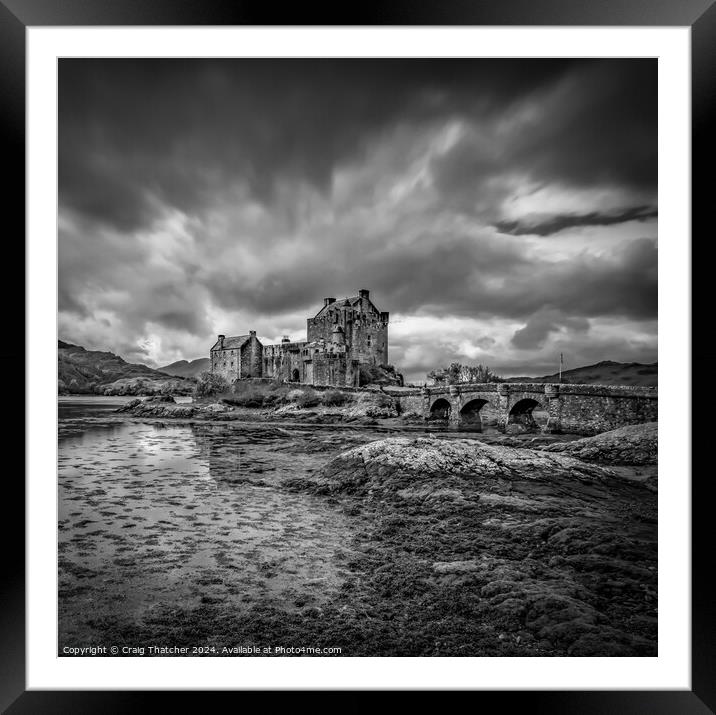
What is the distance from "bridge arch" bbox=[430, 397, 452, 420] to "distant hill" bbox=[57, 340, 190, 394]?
3.37 m

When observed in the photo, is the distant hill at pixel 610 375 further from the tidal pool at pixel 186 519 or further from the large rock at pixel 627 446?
the tidal pool at pixel 186 519

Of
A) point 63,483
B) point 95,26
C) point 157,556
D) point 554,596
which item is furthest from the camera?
point 63,483

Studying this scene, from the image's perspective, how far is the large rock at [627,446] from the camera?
3408 mm

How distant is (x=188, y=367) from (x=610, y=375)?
5020 millimetres

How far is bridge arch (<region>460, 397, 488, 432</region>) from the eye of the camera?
4.42 m

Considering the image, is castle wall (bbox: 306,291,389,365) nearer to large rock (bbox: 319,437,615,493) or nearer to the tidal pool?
the tidal pool

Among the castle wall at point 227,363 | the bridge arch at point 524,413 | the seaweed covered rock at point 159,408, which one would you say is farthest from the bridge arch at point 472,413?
the seaweed covered rock at point 159,408

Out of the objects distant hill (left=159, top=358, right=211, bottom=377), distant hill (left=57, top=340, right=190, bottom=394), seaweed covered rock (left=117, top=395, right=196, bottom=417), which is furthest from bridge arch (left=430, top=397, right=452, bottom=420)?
distant hill (left=57, top=340, right=190, bottom=394)

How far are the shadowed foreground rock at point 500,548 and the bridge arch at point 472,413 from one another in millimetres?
418

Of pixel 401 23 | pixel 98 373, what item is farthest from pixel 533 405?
pixel 98 373
